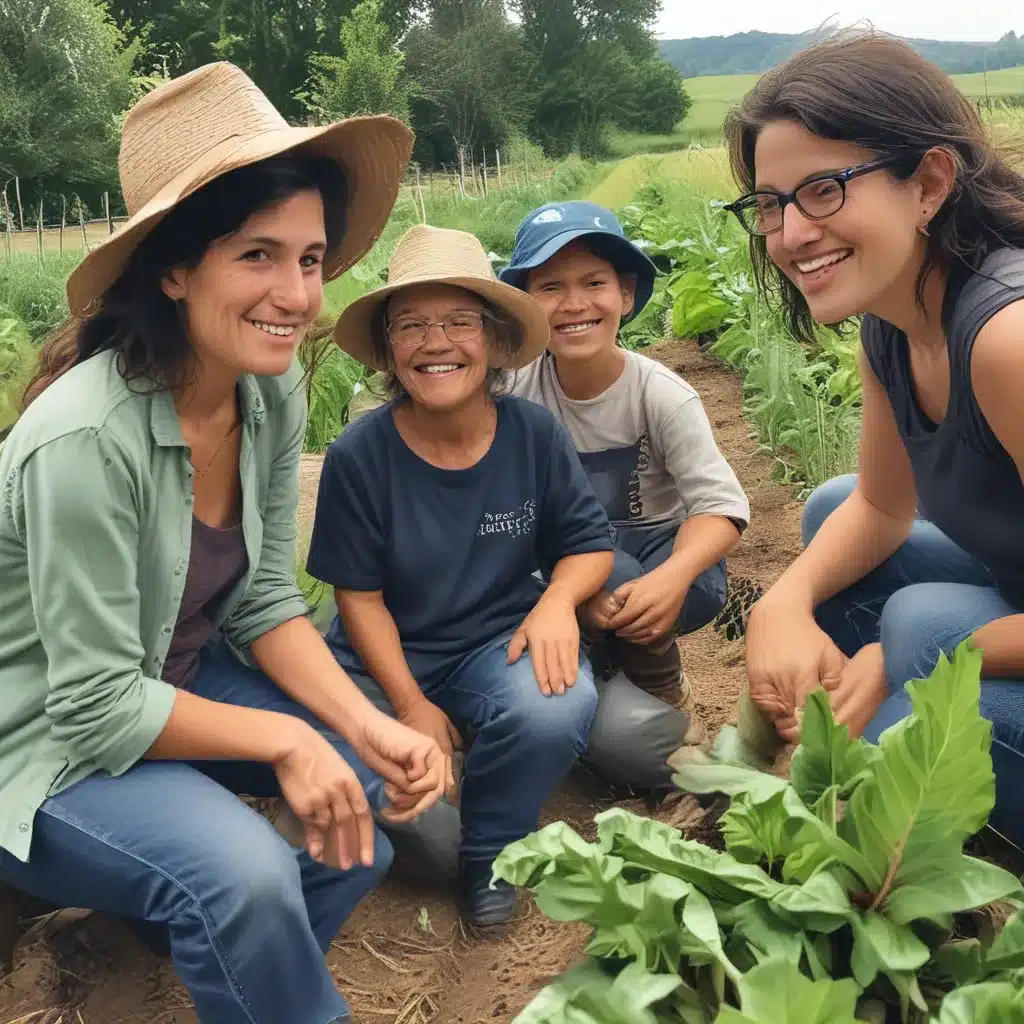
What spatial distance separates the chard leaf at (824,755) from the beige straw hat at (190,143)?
0.97 m

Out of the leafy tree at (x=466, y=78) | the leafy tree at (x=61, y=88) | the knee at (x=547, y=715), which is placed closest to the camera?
the knee at (x=547, y=715)

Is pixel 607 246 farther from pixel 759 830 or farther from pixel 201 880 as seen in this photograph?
pixel 201 880

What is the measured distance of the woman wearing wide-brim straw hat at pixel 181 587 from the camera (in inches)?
51.9

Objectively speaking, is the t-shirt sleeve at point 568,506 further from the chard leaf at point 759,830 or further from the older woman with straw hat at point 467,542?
the chard leaf at point 759,830

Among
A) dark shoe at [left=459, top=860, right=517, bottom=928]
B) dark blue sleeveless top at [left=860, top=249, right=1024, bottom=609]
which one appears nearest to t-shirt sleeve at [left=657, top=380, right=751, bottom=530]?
dark blue sleeveless top at [left=860, top=249, right=1024, bottom=609]

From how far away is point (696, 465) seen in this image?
2201 mm

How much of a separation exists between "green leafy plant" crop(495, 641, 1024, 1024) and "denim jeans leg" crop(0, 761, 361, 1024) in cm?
34

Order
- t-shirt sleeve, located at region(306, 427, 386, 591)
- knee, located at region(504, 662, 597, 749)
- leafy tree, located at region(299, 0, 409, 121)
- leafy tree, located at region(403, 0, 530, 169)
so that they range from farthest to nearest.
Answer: leafy tree, located at region(403, 0, 530, 169) < leafy tree, located at region(299, 0, 409, 121) < t-shirt sleeve, located at region(306, 427, 386, 591) < knee, located at region(504, 662, 597, 749)

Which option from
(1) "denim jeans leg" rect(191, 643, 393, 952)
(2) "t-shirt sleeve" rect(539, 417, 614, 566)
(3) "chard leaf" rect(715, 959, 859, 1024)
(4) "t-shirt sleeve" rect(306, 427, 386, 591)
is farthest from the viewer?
(2) "t-shirt sleeve" rect(539, 417, 614, 566)

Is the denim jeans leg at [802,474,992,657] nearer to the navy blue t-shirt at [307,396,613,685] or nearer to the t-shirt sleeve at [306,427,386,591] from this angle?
the navy blue t-shirt at [307,396,613,685]

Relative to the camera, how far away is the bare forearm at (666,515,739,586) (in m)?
2.08

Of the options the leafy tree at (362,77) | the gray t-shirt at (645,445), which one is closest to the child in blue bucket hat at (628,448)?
the gray t-shirt at (645,445)

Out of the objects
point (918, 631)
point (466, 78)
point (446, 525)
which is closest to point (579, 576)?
point (446, 525)

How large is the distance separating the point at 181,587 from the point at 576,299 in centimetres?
107
